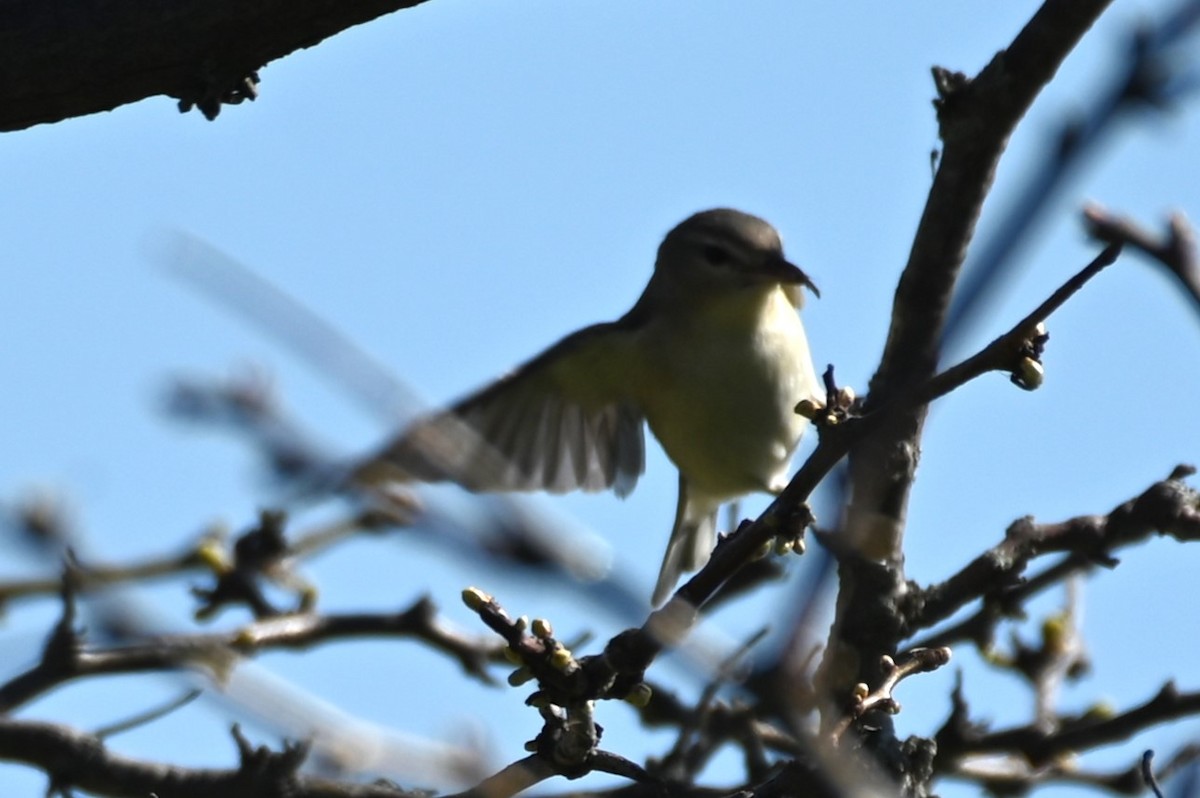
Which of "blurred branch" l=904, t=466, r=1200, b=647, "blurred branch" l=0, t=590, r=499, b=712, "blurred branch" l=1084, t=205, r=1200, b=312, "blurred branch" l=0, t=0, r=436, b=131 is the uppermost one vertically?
"blurred branch" l=0, t=0, r=436, b=131

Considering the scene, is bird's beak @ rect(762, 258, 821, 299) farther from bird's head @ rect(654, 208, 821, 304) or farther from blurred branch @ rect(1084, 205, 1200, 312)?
blurred branch @ rect(1084, 205, 1200, 312)

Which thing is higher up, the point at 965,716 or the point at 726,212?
the point at 726,212

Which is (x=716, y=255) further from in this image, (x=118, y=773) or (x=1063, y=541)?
(x=118, y=773)

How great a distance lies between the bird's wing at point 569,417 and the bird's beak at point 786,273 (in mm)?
568

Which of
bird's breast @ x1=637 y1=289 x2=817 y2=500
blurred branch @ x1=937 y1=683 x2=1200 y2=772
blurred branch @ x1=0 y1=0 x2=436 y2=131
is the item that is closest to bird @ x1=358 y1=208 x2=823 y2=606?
bird's breast @ x1=637 y1=289 x2=817 y2=500

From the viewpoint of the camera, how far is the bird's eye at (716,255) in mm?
6102

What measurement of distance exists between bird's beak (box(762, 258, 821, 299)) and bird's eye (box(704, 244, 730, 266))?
185 mm

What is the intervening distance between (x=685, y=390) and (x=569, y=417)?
689 mm

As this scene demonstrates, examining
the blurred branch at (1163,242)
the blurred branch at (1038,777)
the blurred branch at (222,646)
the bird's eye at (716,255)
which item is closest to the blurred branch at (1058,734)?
the blurred branch at (1038,777)

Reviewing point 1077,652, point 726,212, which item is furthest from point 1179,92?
point 726,212

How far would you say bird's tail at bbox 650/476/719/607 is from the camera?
6.04m

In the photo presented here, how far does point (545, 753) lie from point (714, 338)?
3576mm

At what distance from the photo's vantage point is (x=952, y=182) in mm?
3174

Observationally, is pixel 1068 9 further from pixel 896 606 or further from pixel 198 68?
pixel 198 68
